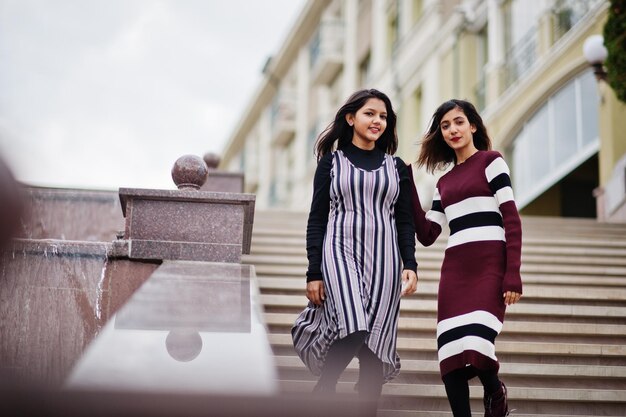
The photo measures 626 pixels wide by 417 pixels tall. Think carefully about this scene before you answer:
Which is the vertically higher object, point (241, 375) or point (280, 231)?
point (280, 231)

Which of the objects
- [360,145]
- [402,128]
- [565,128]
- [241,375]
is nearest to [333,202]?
[360,145]

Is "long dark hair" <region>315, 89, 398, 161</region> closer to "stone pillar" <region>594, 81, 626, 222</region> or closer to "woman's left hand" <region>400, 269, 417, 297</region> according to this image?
"woman's left hand" <region>400, 269, 417, 297</region>

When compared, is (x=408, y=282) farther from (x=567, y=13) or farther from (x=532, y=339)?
(x=567, y=13)

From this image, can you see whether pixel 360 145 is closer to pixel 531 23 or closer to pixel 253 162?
pixel 531 23

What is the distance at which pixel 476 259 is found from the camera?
16.2ft

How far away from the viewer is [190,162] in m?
6.96

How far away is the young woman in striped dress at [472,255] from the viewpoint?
15.8 feet

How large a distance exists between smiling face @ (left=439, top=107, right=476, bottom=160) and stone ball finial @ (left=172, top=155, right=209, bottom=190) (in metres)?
2.31

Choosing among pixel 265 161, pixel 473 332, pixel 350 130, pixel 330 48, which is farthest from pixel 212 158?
pixel 265 161

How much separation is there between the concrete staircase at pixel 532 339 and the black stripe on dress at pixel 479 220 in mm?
1155

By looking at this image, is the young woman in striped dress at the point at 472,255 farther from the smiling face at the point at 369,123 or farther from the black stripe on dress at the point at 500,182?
the smiling face at the point at 369,123

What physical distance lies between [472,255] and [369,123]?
889mm

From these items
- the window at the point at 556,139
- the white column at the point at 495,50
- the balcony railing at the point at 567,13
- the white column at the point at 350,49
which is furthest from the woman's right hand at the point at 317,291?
the white column at the point at 350,49

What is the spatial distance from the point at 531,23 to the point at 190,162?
1436 cm
